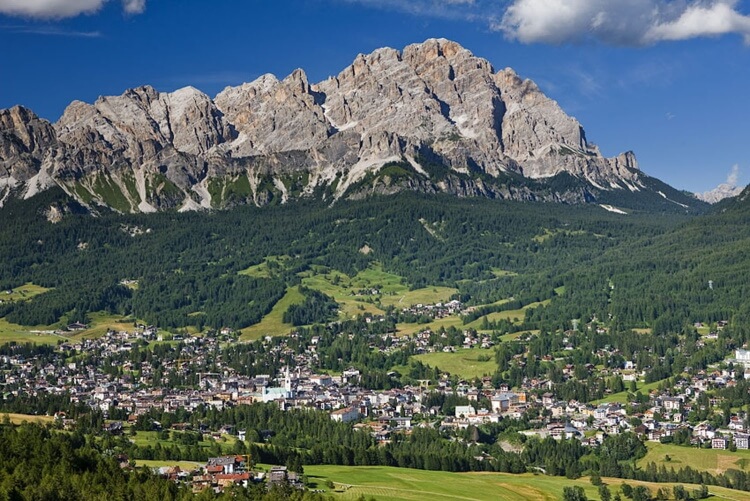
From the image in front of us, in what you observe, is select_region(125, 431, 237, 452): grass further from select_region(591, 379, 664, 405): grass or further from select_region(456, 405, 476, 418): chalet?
select_region(591, 379, 664, 405): grass

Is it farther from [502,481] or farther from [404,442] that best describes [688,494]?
[404,442]

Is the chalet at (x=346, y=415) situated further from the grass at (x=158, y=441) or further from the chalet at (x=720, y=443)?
the chalet at (x=720, y=443)

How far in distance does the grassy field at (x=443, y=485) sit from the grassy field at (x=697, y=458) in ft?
39.7

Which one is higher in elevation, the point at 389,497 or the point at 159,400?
the point at 159,400

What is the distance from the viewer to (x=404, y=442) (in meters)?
156

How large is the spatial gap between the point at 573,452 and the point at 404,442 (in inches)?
903

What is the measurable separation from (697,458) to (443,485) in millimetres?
42070

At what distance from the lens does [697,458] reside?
489ft

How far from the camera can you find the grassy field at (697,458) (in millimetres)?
144500

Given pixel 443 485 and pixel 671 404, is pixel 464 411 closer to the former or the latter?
pixel 671 404

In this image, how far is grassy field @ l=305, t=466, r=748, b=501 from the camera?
118 meters

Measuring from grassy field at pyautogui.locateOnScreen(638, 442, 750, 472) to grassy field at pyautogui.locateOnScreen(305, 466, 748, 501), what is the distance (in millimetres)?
12112

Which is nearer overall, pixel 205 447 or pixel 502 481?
pixel 502 481

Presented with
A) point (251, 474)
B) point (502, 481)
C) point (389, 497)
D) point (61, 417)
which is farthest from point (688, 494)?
point (61, 417)
